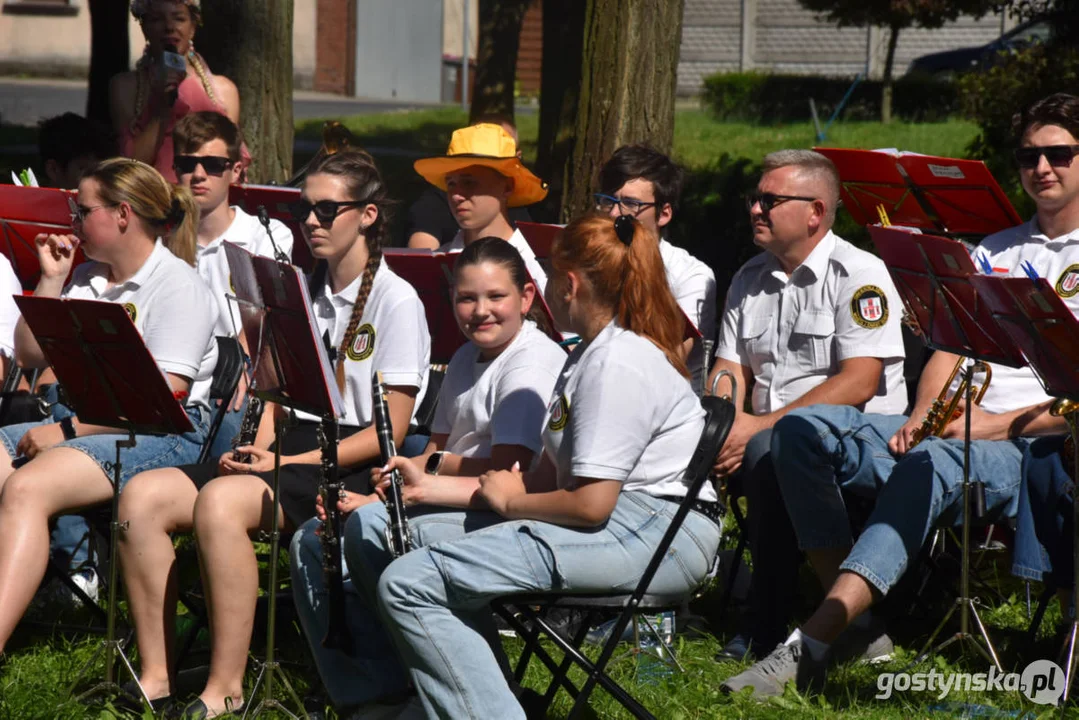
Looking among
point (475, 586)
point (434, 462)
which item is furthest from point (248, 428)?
point (475, 586)

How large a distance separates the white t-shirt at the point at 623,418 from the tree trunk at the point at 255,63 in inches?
179

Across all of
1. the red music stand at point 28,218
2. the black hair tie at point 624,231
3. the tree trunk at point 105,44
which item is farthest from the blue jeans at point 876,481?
the tree trunk at point 105,44

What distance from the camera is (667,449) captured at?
385 centimetres

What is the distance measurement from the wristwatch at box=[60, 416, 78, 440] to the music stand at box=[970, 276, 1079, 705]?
2.87 meters

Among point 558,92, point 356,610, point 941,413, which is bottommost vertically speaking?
point 356,610

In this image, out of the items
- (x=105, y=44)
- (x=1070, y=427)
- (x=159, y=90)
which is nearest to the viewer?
(x=1070, y=427)

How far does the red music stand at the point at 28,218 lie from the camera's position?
5133 millimetres

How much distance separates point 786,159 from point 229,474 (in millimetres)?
2257

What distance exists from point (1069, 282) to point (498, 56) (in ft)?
33.6

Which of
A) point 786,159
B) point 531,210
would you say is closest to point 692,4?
point 531,210

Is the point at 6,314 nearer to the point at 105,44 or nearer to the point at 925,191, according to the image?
the point at 925,191

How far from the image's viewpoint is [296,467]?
14.3 ft

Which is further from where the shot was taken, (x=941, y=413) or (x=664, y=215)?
(x=664, y=215)

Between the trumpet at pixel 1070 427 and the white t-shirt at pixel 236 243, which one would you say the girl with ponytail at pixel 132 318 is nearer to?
the white t-shirt at pixel 236 243
